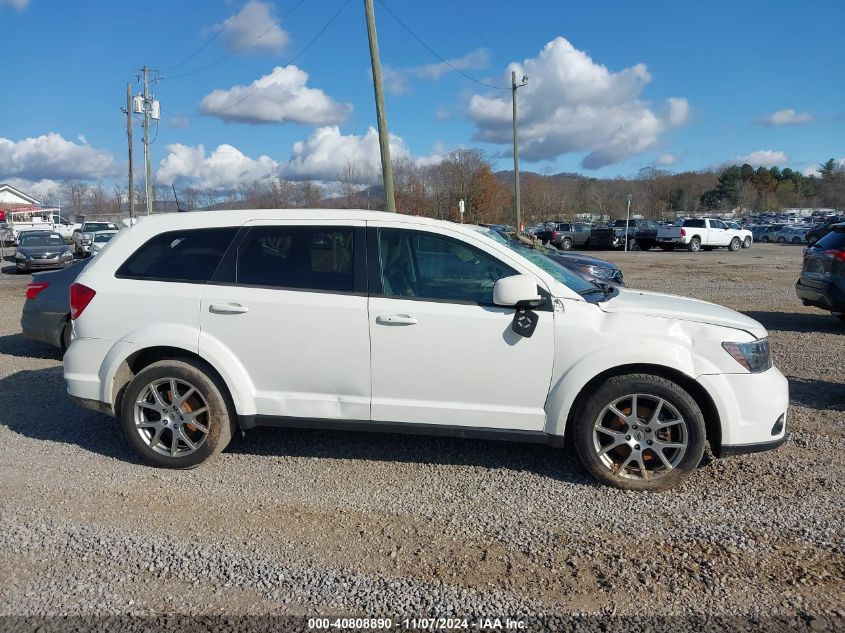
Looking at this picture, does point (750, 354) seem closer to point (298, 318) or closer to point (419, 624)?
point (419, 624)

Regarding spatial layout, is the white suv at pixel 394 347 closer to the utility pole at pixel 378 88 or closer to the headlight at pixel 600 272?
the headlight at pixel 600 272

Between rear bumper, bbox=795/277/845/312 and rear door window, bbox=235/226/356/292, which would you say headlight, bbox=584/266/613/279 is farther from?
rear door window, bbox=235/226/356/292

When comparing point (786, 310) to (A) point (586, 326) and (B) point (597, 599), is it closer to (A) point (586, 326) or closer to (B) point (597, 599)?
(A) point (586, 326)

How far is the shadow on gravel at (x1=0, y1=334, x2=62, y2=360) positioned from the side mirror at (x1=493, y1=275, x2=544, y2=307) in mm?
6840

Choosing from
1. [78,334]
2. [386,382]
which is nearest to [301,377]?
[386,382]

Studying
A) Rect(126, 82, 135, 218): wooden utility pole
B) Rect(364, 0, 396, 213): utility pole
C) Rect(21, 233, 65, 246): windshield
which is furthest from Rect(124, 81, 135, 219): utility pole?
Rect(364, 0, 396, 213): utility pole

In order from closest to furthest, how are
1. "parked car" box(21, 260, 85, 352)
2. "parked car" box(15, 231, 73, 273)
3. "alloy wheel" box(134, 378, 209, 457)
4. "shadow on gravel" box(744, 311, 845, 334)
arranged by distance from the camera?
"alloy wheel" box(134, 378, 209, 457) < "parked car" box(21, 260, 85, 352) < "shadow on gravel" box(744, 311, 845, 334) < "parked car" box(15, 231, 73, 273)

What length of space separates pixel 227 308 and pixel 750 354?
3.43m

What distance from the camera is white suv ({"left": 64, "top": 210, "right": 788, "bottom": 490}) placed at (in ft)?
14.0

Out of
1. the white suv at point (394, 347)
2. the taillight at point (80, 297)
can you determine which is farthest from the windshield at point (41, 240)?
the white suv at point (394, 347)

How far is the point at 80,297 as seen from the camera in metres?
4.84

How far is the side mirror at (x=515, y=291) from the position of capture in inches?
164

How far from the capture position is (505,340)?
4301 millimetres

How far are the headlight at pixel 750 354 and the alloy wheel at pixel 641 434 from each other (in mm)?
512
